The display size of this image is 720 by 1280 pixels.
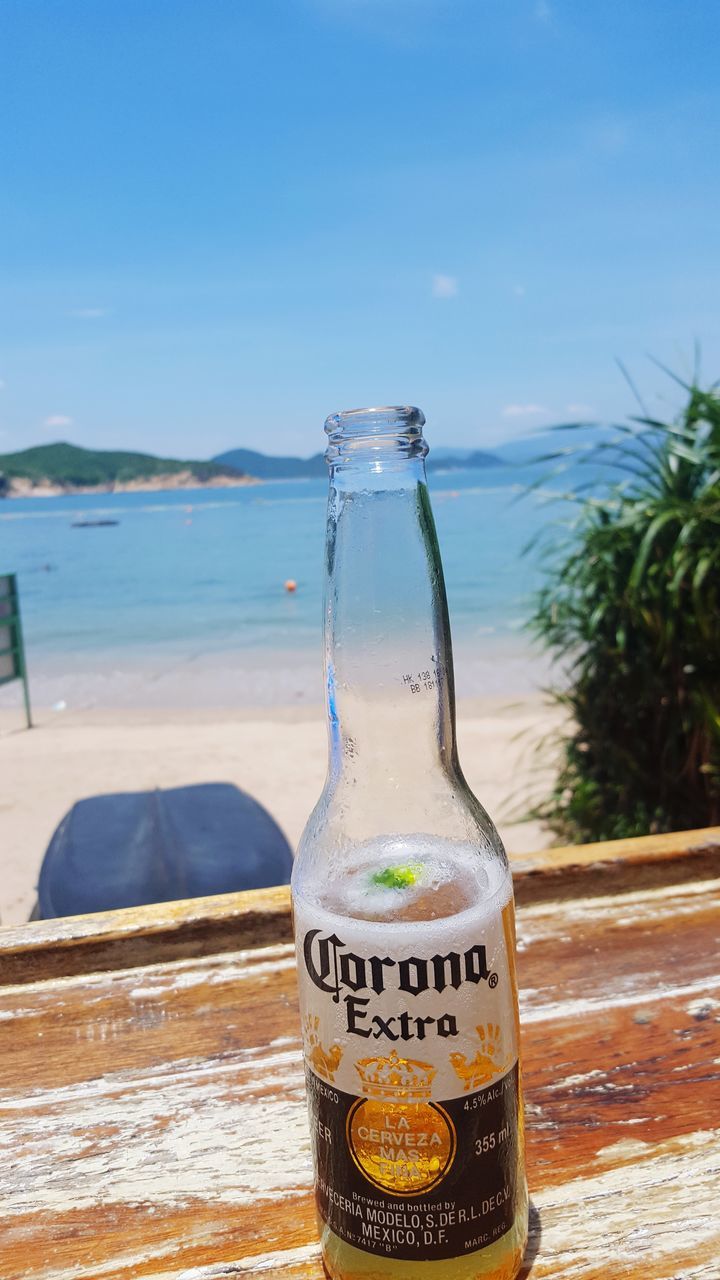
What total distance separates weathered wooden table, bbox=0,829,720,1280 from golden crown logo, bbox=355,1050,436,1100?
0.53 feet

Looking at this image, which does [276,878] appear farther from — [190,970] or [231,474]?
[231,474]

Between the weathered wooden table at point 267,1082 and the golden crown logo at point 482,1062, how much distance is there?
157 mm

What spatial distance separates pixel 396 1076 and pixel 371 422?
40 centimetres

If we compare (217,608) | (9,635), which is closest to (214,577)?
(217,608)

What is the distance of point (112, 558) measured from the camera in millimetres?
28547

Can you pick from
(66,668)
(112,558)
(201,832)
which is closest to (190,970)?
(201,832)

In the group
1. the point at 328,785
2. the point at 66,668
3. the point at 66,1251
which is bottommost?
the point at 66,668

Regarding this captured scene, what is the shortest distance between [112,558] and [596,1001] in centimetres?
2875

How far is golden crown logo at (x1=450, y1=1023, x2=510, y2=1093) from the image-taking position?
0.56m

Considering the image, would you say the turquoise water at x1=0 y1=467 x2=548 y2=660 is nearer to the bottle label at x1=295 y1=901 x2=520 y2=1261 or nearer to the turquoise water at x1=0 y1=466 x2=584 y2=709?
the turquoise water at x1=0 y1=466 x2=584 y2=709

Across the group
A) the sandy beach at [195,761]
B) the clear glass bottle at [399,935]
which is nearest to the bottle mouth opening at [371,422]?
the clear glass bottle at [399,935]

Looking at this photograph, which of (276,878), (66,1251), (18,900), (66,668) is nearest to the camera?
(66,1251)

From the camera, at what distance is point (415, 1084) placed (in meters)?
0.56

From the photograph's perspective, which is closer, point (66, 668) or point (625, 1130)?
point (625, 1130)
